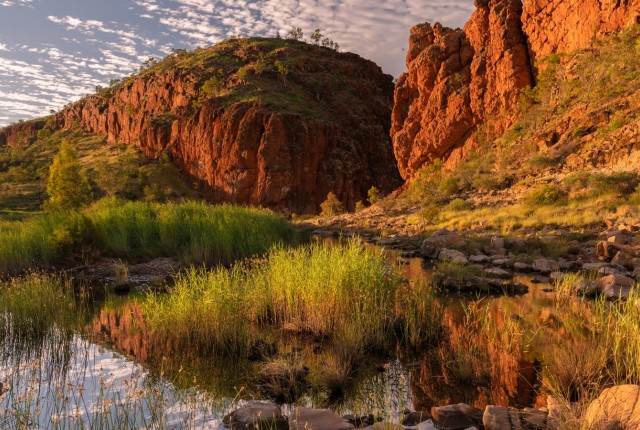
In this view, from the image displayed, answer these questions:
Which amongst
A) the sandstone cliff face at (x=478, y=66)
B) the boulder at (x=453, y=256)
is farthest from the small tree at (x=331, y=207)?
the boulder at (x=453, y=256)

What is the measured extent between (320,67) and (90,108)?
5627 centimetres

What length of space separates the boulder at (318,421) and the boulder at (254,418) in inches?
5.3

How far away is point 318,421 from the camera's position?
486 centimetres

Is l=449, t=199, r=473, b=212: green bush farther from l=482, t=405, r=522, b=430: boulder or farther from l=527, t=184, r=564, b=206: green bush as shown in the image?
l=482, t=405, r=522, b=430: boulder

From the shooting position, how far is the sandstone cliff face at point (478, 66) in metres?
42.5

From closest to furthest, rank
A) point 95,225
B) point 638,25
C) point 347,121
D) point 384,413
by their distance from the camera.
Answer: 1. point 384,413
2. point 95,225
3. point 638,25
4. point 347,121

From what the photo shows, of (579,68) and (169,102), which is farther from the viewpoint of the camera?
(169,102)

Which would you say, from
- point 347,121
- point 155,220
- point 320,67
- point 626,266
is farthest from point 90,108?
point 626,266

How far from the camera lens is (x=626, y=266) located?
14.7m

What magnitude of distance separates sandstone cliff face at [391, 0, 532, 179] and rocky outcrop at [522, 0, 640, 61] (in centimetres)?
166

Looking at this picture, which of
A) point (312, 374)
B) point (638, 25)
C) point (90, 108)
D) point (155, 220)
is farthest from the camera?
point (90, 108)

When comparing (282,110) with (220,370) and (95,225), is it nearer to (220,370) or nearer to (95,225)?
(95,225)

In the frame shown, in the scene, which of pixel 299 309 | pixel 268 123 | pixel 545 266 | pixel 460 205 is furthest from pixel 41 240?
pixel 268 123

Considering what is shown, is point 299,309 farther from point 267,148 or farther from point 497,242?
point 267,148
